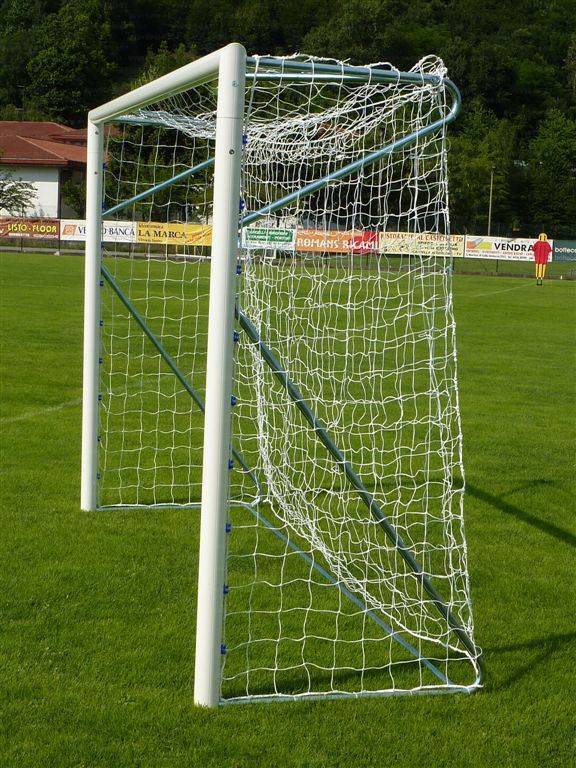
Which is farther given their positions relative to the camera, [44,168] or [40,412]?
[44,168]

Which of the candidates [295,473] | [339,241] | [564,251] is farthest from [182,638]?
[564,251]

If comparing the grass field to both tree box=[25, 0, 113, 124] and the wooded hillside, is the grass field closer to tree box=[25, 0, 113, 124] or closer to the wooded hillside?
the wooded hillside

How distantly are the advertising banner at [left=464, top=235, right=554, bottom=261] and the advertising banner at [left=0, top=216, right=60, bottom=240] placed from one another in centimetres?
1714

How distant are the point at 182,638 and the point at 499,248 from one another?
121 feet

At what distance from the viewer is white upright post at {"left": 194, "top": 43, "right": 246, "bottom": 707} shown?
4082 mm

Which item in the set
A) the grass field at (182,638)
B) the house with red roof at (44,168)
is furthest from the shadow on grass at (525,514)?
the house with red roof at (44,168)

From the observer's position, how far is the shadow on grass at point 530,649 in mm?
4629

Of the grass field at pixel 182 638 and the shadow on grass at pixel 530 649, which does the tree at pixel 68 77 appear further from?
the shadow on grass at pixel 530 649

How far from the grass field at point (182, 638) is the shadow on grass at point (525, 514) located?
0.08 feet

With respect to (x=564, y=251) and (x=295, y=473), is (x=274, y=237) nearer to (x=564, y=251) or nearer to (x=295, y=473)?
(x=295, y=473)

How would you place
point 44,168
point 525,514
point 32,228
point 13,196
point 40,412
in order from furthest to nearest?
1. point 44,168
2. point 13,196
3. point 32,228
4. point 40,412
5. point 525,514

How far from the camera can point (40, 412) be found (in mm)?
9922

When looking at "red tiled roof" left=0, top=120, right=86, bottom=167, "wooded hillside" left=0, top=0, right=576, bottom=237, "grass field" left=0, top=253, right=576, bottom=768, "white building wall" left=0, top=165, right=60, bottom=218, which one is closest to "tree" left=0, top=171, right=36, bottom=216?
"red tiled roof" left=0, top=120, right=86, bottom=167

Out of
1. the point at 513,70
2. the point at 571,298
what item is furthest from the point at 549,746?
the point at 513,70
